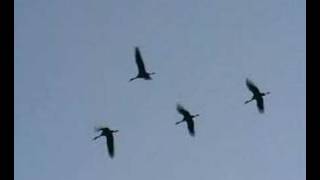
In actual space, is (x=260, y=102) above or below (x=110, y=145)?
above

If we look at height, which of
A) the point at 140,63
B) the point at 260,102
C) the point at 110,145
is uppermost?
the point at 140,63

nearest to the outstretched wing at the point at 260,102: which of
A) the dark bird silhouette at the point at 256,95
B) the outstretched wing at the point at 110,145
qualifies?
the dark bird silhouette at the point at 256,95

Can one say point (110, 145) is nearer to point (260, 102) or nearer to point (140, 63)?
point (140, 63)

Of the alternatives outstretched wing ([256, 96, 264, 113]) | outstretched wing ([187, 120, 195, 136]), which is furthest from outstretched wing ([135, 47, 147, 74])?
outstretched wing ([256, 96, 264, 113])

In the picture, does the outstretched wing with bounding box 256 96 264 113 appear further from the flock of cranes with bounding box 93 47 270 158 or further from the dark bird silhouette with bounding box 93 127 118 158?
the dark bird silhouette with bounding box 93 127 118 158

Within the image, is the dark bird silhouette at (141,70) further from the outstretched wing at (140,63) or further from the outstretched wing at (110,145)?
the outstretched wing at (110,145)

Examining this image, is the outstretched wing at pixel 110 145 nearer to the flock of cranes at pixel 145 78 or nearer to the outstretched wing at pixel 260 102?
the flock of cranes at pixel 145 78

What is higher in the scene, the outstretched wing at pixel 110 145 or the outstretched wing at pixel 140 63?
the outstretched wing at pixel 140 63

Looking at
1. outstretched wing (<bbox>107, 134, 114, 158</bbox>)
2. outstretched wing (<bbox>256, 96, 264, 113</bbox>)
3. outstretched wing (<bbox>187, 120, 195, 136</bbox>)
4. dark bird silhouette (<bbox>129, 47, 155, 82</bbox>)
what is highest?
dark bird silhouette (<bbox>129, 47, 155, 82</bbox>)

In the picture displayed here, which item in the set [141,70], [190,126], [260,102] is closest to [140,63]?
[141,70]

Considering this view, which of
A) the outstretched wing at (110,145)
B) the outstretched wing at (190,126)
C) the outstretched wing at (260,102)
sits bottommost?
the outstretched wing at (110,145)

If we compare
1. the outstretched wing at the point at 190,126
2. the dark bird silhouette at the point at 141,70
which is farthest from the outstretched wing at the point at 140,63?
the outstretched wing at the point at 190,126
